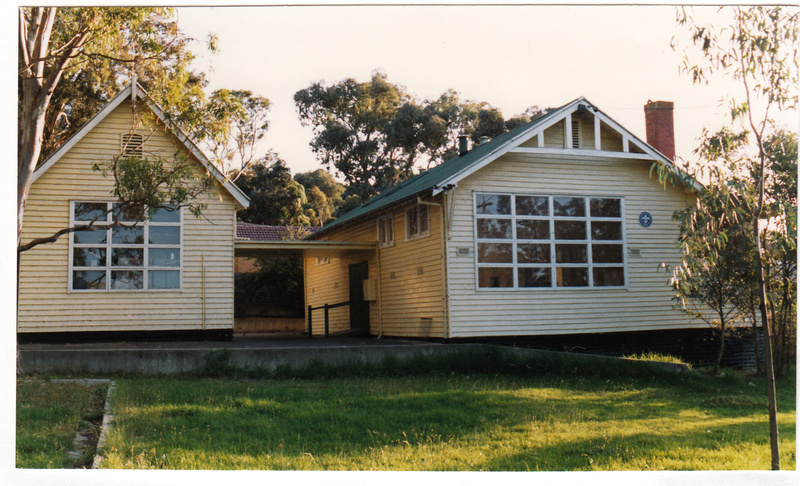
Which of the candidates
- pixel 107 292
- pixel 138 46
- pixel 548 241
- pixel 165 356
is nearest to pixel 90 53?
pixel 138 46

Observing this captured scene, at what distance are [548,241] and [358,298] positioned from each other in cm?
657

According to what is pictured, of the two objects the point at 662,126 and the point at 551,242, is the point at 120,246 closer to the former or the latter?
the point at 551,242

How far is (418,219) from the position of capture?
16.6 meters

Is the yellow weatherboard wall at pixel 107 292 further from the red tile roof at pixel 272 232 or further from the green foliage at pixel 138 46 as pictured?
the red tile roof at pixel 272 232

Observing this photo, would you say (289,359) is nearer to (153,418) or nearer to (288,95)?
(153,418)

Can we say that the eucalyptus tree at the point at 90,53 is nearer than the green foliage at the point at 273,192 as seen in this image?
Yes

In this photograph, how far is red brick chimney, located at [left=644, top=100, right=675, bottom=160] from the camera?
1834 centimetres

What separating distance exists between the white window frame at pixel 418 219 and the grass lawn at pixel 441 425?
14.6 feet

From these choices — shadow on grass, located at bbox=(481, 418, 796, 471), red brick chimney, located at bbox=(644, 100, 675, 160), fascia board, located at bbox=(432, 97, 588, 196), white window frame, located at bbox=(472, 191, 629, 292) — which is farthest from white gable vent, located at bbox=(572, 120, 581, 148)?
shadow on grass, located at bbox=(481, 418, 796, 471)

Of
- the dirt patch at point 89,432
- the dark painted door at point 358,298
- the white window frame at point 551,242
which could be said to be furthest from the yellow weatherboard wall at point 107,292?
the white window frame at point 551,242

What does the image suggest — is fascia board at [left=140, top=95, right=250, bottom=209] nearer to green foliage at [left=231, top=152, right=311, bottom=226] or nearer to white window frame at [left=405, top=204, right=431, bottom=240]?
white window frame at [left=405, top=204, right=431, bottom=240]

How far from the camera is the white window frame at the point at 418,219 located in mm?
16281

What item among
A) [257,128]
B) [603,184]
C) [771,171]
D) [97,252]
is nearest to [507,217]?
[603,184]

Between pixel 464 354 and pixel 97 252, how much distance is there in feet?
26.0
